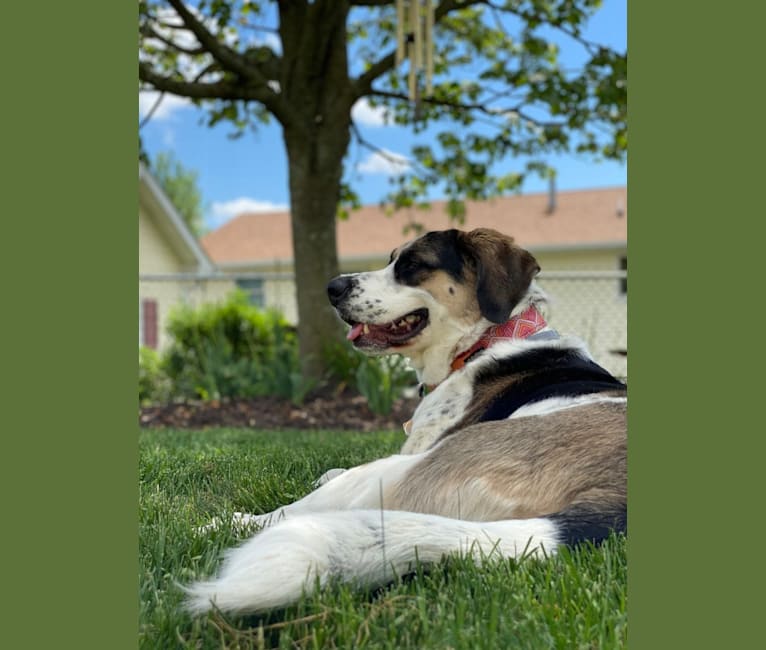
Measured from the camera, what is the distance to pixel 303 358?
8.26 m

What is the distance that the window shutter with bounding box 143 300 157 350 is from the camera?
47.8ft

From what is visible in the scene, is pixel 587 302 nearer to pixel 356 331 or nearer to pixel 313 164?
pixel 313 164

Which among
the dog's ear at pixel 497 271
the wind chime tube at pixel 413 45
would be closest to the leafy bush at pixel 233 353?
the wind chime tube at pixel 413 45

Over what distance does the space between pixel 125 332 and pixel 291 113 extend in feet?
22.6

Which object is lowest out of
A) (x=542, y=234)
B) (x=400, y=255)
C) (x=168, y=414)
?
(x=168, y=414)

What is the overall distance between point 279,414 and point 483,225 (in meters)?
18.1

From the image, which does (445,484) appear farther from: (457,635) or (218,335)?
(218,335)

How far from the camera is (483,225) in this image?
24531 millimetres

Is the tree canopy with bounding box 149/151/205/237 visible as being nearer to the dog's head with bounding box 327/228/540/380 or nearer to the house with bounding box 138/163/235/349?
the house with bounding box 138/163/235/349

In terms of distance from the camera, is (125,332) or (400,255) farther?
(400,255)

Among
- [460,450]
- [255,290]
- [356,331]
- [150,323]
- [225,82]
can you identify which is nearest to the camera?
[460,450]

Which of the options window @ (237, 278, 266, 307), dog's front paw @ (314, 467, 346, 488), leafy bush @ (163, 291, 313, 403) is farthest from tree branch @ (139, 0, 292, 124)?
dog's front paw @ (314, 467, 346, 488)

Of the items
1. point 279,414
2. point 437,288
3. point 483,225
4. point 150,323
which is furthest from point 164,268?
point 437,288

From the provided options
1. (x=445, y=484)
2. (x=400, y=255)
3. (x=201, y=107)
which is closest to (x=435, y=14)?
(x=201, y=107)
